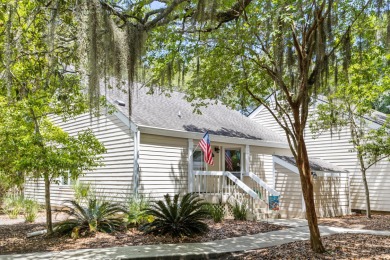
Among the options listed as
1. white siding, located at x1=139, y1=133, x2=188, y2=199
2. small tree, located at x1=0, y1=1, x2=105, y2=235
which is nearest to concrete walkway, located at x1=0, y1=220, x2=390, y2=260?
small tree, located at x1=0, y1=1, x2=105, y2=235

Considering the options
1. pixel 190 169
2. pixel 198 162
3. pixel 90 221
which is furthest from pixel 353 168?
pixel 90 221

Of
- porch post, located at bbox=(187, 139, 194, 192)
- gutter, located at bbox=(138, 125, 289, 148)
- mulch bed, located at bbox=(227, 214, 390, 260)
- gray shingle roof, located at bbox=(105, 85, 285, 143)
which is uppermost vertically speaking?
gray shingle roof, located at bbox=(105, 85, 285, 143)

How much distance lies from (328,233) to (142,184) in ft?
18.6

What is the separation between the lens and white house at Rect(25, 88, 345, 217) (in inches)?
456

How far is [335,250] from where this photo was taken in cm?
673

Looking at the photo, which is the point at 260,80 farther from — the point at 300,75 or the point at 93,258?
the point at 93,258

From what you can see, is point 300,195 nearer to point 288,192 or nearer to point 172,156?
point 288,192

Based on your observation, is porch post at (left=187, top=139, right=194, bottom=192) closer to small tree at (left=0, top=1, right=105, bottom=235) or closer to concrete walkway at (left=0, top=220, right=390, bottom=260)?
concrete walkway at (left=0, top=220, right=390, bottom=260)

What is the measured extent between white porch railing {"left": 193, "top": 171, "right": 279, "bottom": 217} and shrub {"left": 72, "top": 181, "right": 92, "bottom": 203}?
3.82 meters

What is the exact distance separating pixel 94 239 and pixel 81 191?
4869mm

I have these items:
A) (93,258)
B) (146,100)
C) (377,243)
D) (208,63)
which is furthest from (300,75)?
(146,100)

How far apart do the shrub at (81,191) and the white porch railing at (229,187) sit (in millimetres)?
3824

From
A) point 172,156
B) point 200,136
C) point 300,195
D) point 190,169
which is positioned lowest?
point 300,195

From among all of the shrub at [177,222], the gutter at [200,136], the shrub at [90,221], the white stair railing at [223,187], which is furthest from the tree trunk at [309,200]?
the gutter at [200,136]
